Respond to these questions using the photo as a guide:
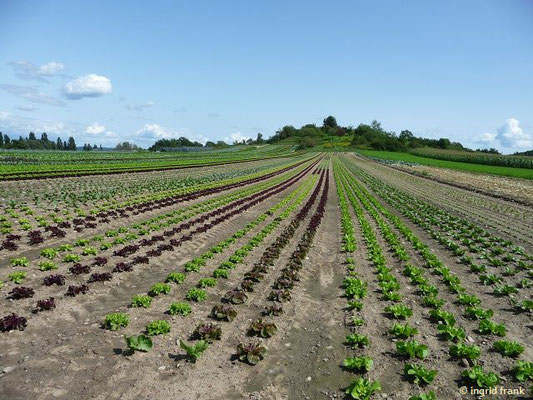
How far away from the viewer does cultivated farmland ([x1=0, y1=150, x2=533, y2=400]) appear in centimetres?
709

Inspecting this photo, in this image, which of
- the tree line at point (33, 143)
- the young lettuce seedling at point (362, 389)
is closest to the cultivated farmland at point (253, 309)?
the young lettuce seedling at point (362, 389)

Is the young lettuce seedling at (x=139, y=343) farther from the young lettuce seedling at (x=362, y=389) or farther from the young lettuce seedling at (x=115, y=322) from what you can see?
the young lettuce seedling at (x=362, y=389)

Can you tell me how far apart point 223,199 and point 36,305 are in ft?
66.6

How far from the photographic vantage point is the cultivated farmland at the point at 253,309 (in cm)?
709

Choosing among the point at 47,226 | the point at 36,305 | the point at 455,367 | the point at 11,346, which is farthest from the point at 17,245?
the point at 455,367

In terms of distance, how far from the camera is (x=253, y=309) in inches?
403

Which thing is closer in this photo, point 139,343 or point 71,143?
point 139,343

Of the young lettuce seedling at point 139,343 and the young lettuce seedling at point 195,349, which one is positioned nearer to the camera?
the young lettuce seedling at point 195,349

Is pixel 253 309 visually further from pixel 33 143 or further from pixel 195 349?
pixel 33 143

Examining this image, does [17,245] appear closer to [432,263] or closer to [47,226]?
[47,226]

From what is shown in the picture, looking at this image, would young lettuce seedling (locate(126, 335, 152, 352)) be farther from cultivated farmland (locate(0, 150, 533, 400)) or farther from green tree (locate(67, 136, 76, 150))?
green tree (locate(67, 136, 76, 150))

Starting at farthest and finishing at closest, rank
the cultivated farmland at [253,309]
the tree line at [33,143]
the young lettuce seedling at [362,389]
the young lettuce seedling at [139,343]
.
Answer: the tree line at [33,143] → the young lettuce seedling at [139,343] → the cultivated farmland at [253,309] → the young lettuce seedling at [362,389]

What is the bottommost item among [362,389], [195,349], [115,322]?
[362,389]

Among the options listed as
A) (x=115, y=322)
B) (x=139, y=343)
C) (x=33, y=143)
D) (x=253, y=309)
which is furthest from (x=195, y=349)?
(x=33, y=143)
